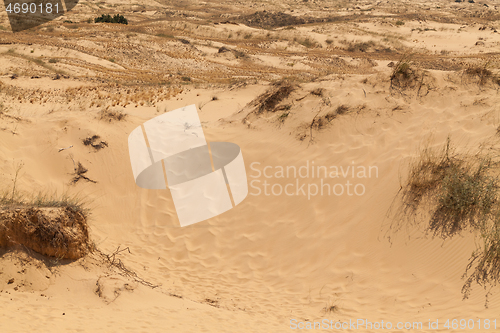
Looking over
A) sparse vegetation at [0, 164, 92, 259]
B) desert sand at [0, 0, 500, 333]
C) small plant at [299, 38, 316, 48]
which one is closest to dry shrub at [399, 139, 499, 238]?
desert sand at [0, 0, 500, 333]

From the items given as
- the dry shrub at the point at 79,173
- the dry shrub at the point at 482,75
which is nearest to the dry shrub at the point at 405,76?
the dry shrub at the point at 482,75

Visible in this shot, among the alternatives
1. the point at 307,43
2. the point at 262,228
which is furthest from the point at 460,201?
the point at 307,43

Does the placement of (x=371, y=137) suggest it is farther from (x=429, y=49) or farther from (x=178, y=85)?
(x=429, y=49)

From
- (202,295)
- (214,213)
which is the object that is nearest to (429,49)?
(214,213)

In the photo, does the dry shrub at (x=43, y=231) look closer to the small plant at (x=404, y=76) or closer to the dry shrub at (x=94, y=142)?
the dry shrub at (x=94, y=142)

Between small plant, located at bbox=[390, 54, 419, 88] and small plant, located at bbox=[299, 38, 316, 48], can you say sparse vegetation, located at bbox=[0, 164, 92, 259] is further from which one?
small plant, located at bbox=[299, 38, 316, 48]
